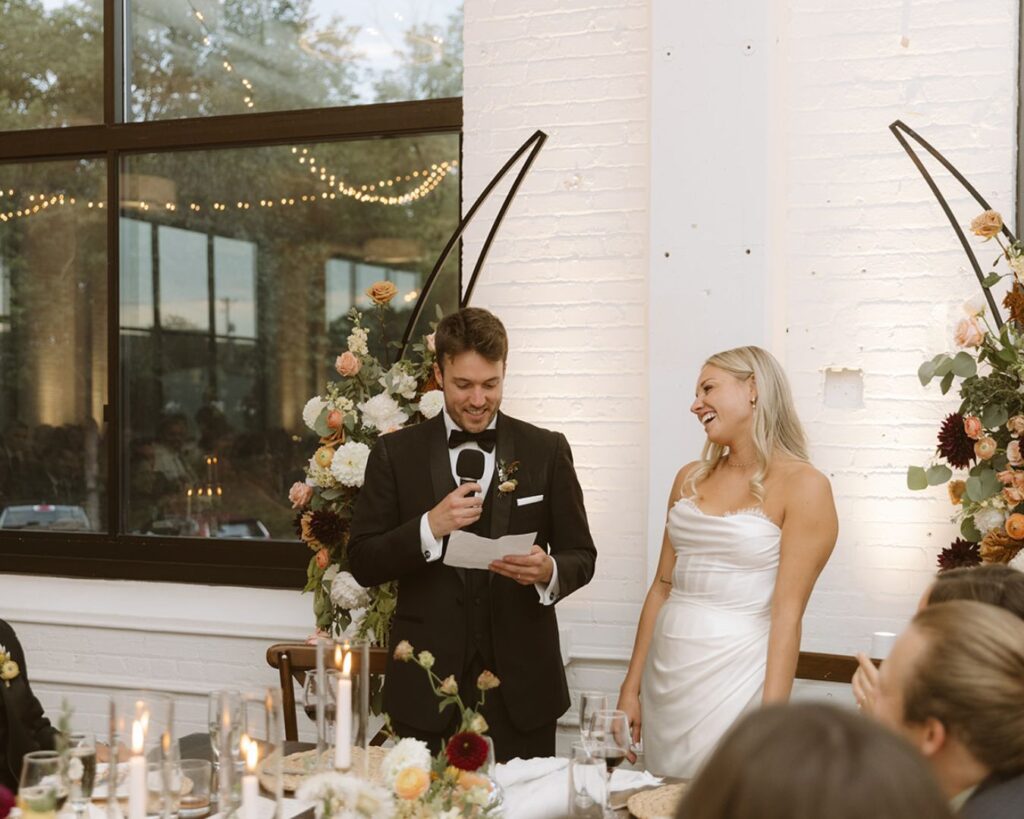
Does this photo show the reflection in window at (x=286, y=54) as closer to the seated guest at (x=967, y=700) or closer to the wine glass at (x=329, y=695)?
the wine glass at (x=329, y=695)

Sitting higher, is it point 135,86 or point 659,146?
point 135,86

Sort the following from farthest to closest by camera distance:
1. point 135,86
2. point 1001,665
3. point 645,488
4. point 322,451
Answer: point 135,86, point 645,488, point 322,451, point 1001,665

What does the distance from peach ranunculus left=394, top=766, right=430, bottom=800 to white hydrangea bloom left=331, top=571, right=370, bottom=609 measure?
76.7 inches

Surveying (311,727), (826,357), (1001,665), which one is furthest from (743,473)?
(311,727)

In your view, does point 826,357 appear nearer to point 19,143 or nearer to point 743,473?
point 743,473

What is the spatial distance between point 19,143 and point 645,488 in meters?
2.89

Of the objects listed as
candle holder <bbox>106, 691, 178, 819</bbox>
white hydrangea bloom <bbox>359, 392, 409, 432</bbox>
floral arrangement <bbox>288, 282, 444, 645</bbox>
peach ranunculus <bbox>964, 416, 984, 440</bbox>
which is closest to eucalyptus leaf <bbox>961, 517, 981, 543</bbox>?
peach ranunculus <bbox>964, 416, 984, 440</bbox>

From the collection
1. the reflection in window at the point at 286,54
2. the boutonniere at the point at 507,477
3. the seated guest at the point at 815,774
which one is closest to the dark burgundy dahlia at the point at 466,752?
the seated guest at the point at 815,774

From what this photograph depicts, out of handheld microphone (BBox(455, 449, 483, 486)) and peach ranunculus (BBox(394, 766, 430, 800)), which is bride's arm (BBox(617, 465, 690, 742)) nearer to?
handheld microphone (BBox(455, 449, 483, 486))

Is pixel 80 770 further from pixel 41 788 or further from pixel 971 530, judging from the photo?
pixel 971 530

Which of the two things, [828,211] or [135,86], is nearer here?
[828,211]

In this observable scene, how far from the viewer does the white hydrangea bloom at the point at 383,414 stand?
3.61 meters

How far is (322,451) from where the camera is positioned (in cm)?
363

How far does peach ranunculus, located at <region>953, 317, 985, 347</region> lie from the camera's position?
3066 millimetres
